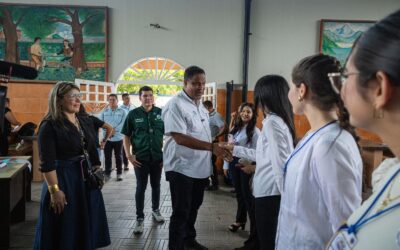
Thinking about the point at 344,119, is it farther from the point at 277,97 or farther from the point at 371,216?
the point at 277,97

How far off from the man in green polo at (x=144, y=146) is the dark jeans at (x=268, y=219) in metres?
1.83

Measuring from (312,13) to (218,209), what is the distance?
4993 mm

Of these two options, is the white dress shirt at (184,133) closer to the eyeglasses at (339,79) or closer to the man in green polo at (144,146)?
the man in green polo at (144,146)

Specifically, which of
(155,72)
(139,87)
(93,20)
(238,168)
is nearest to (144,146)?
(238,168)

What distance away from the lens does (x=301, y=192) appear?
107 cm

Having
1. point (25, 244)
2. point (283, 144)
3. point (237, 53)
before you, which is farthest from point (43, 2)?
point (283, 144)

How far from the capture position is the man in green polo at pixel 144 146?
3361mm

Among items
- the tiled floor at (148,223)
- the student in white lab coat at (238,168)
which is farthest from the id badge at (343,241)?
the tiled floor at (148,223)

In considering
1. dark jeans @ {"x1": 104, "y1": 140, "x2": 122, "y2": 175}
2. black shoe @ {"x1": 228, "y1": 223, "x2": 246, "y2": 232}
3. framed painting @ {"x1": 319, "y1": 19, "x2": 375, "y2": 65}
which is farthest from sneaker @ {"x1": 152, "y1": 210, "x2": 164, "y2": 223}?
framed painting @ {"x1": 319, "y1": 19, "x2": 375, "y2": 65}

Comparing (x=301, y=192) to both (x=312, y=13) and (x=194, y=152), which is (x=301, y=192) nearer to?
(x=194, y=152)

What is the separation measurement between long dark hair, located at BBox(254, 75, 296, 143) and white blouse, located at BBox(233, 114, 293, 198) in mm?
51

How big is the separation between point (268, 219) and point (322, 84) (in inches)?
37.8

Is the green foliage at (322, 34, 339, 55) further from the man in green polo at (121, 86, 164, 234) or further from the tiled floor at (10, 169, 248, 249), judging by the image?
the man in green polo at (121, 86, 164, 234)

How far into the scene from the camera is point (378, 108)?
0.56 m
